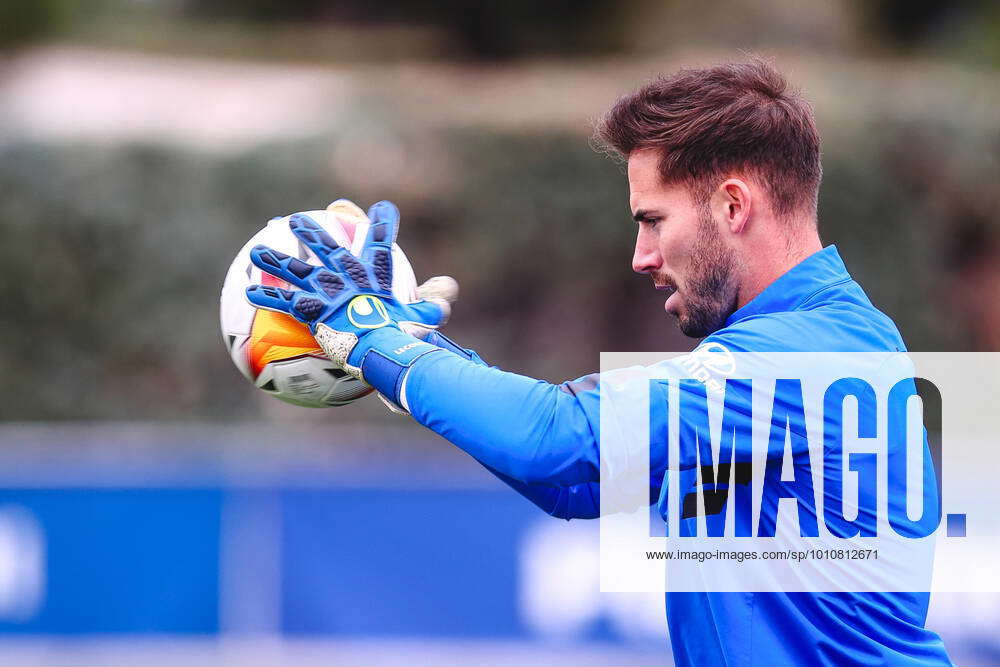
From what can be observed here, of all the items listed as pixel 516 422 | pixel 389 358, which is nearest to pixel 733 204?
pixel 516 422

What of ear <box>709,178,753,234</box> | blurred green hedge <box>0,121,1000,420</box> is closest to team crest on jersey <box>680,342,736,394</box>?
ear <box>709,178,753,234</box>

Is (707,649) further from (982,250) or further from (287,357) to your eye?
(982,250)

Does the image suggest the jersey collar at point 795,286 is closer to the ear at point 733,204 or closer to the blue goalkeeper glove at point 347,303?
the ear at point 733,204

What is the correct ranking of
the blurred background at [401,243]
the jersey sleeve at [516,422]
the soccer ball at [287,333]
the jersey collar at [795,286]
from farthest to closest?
the blurred background at [401,243] < the soccer ball at [287,333] < the jersey collar at [795,286] < the jersey sleeve at [516,422]

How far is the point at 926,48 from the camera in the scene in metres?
15.6

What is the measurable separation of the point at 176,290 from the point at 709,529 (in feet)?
32.6

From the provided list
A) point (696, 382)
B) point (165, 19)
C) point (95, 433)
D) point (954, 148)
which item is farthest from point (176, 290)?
point (696, 382)

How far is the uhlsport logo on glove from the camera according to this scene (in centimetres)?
264

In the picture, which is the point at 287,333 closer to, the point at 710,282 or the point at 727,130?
the point at 710,282

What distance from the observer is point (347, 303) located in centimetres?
266

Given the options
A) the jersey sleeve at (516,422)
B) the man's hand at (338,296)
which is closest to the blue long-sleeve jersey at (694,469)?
the jersey sleeve at (516,422)

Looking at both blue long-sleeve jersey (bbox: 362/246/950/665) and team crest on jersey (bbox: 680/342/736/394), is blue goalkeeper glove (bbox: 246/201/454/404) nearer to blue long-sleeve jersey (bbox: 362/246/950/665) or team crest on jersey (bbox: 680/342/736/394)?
blue long-sleeve jersey (bbox: 362/246/950/665)

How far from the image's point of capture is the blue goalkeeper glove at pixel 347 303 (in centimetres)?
259

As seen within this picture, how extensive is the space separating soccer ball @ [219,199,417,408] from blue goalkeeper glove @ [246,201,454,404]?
0.38 feet
